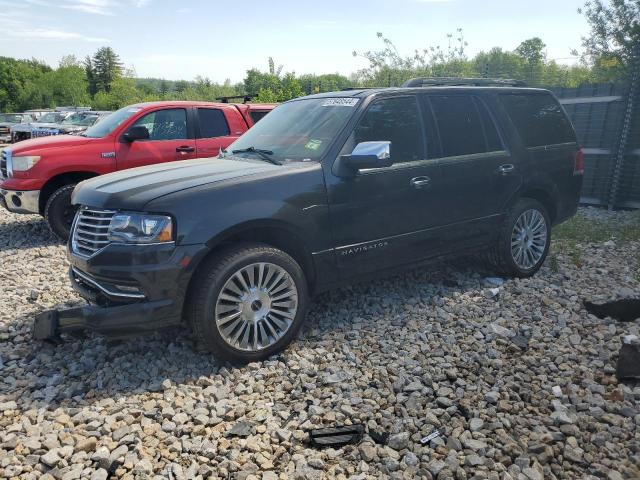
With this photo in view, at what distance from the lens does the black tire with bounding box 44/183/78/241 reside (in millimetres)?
7008

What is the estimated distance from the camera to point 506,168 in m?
5.06

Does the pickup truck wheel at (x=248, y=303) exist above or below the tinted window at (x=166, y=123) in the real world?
below

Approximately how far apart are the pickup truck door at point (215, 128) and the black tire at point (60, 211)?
1947 mm

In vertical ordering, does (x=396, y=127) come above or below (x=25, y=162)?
above

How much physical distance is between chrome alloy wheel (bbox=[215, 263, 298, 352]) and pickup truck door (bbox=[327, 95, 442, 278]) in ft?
1.82

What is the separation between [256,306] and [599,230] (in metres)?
6.12

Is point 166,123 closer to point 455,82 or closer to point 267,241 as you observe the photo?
point 455,82

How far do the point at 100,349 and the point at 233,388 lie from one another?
1.26 m

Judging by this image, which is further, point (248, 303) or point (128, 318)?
point (248, 303)

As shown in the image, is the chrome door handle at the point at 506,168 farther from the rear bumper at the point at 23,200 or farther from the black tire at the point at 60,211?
the rear bumper at the point at 23,200

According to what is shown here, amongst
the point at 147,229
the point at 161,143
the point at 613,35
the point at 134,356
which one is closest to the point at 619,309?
the point at 147,229

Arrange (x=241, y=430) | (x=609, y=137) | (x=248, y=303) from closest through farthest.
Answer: (x=241, y=430) → (x=248, y=303) → (x=609, y=137)

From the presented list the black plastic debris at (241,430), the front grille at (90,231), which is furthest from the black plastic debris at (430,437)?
the front grille at (90,231)

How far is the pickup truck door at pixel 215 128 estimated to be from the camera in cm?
775
